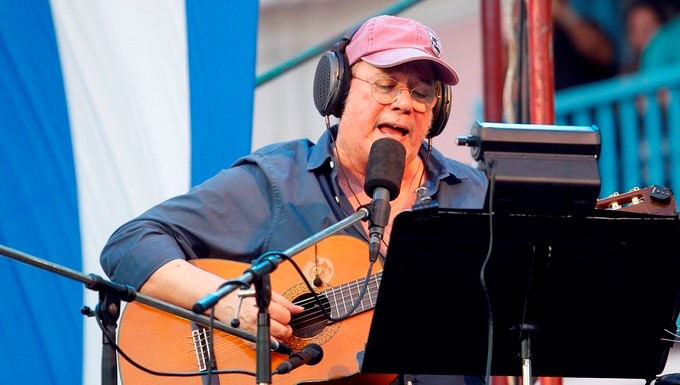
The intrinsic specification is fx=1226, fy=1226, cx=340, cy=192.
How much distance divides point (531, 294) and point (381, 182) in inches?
18.1

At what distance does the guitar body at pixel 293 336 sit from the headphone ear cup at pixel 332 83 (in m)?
0.45

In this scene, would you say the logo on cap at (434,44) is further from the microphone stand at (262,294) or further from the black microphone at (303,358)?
the microphone stand at (262,294)

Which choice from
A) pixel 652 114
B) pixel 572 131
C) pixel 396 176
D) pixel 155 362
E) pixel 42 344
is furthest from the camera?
pixel 652 114

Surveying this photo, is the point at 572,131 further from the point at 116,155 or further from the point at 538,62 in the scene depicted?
the point at 116,155

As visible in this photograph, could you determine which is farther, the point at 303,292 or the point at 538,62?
the point at 538,62

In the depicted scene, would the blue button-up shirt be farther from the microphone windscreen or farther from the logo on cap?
the microphone windscreen

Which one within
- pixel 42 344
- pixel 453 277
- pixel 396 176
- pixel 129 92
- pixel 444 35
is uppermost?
pixel 444 35

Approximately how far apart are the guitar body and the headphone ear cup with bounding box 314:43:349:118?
45 centimetres

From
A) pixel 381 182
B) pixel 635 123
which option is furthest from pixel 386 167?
pixel 635 123

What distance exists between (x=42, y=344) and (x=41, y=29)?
1078mm

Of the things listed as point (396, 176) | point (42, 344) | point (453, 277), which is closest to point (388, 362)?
point (453, 277)

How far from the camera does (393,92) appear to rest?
12.3ft

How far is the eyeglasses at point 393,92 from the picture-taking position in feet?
12.3

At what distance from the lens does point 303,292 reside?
3502 mm
